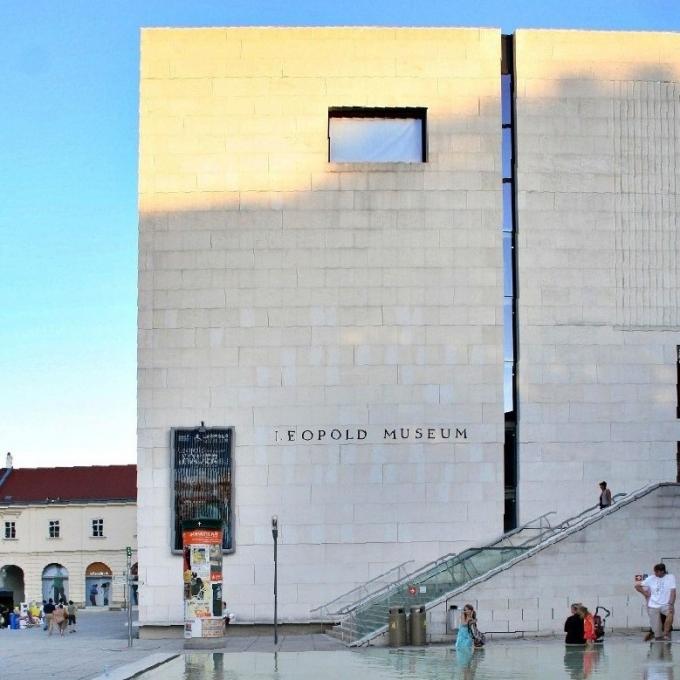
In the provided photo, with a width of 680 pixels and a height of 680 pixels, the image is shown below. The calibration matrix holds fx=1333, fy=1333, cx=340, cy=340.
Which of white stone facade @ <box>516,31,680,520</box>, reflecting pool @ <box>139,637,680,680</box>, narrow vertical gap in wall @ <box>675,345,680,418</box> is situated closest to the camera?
reflecting pool @ <box>139,637,680,680</box>

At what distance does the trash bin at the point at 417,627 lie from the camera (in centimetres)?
3512

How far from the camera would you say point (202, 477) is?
1674 inches

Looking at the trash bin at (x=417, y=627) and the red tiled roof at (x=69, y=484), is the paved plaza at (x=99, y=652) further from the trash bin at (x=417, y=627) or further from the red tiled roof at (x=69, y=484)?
the red tiled roof at (x=69, y=484)

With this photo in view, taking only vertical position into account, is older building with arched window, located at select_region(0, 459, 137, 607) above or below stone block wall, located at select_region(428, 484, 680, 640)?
below

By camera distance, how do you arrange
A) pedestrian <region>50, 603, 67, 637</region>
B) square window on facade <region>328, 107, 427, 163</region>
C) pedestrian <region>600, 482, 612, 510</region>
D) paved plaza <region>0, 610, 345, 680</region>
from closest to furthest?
1. paved plaza <region>0, 610, 345, 680</region>
2. pedestrian <region>600, 482, 612, 510</region>
3. square window on facade <region>328, 107, 427, 163</region>
4. pedestrian <region>50, 603, 67, 637</region>

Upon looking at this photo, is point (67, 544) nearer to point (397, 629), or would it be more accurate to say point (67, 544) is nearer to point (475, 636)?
point (397, 629)

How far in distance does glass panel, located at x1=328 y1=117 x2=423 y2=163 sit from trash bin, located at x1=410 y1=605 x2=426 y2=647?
15.9 metres

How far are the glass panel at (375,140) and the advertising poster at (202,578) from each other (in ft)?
44.9

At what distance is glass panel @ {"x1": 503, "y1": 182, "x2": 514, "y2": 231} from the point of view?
4403 cm

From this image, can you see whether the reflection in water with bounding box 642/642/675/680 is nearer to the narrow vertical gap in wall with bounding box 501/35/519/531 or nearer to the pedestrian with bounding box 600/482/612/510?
the pedestrian with bounding box 600/482/612/510

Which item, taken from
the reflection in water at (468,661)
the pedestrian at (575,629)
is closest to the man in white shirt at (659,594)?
the pedestrian at (575,629)

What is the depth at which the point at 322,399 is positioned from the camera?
141 feet

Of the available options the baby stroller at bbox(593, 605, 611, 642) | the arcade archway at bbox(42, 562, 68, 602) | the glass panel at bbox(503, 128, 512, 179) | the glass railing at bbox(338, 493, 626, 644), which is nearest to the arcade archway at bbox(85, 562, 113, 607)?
the arcade archway at bbox(42, 562, 68, 602)

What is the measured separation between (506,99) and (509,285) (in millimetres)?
6317
